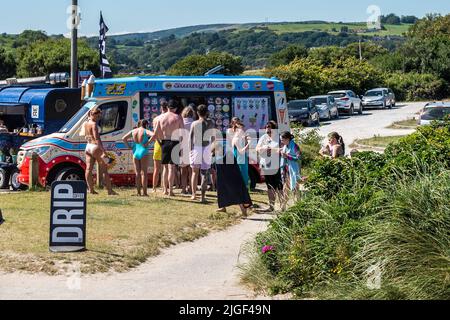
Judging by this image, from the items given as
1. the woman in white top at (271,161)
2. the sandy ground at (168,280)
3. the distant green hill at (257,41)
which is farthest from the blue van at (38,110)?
the distant green hill at (257,41)

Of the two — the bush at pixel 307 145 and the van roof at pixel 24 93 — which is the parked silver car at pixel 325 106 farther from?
the van roof at pixel 24 93

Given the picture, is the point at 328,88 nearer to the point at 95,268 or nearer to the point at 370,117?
the point at 370,117

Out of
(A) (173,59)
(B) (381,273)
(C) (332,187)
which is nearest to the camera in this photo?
(B) (381,273)

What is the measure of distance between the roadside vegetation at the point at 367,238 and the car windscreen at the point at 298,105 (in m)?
30.8

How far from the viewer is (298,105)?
144 feet

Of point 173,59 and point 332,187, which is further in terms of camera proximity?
point 173,59

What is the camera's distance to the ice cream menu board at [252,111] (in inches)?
805

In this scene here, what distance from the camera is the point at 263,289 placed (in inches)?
430

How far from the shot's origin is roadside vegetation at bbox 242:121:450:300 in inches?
395

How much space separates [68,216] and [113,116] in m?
8.01

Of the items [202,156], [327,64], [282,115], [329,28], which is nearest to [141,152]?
[202,156]

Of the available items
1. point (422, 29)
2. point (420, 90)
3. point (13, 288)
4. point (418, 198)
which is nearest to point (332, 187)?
point (418, 198)

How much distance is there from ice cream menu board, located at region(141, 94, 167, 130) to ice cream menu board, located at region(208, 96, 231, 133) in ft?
3.46

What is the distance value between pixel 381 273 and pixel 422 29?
4526 inches
